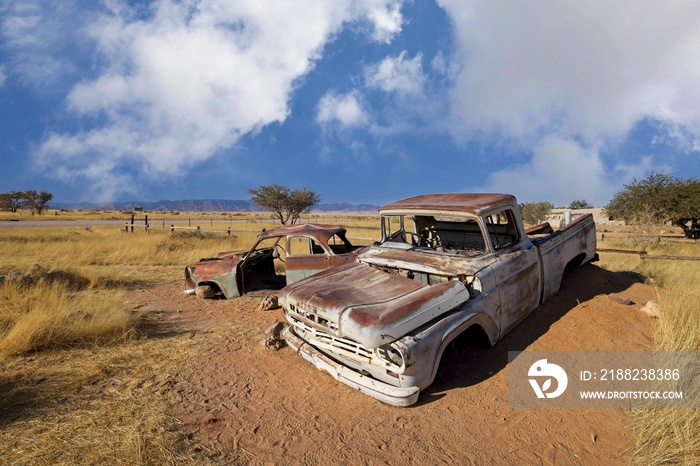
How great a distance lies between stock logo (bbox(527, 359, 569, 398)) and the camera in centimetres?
352

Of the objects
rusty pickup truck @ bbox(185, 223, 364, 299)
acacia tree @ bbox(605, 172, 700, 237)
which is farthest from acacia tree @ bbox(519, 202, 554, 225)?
rusty pickup truck @ bbox(185, 223, 364, 299)

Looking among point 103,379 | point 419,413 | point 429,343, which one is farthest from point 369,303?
point 103,379

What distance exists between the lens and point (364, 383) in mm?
3242

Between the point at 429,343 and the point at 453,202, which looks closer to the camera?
the point at 429,343

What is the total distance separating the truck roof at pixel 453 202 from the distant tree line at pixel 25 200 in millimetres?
66959

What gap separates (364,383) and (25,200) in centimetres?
7080

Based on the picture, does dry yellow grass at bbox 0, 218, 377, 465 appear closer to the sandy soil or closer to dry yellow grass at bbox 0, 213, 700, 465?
dry yellow grass at bbox 0, 213, 700, 465

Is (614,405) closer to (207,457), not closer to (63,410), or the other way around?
(207,457)

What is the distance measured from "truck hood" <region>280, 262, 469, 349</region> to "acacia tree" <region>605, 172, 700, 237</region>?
1792 cm

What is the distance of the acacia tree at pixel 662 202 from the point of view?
1734cm

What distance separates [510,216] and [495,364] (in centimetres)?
185

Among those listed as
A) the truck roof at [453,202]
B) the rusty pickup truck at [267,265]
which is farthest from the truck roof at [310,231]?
the truck roof at [453,202]

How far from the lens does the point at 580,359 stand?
3.92 metres

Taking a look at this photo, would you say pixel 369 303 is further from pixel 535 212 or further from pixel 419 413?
pixel 535 212
